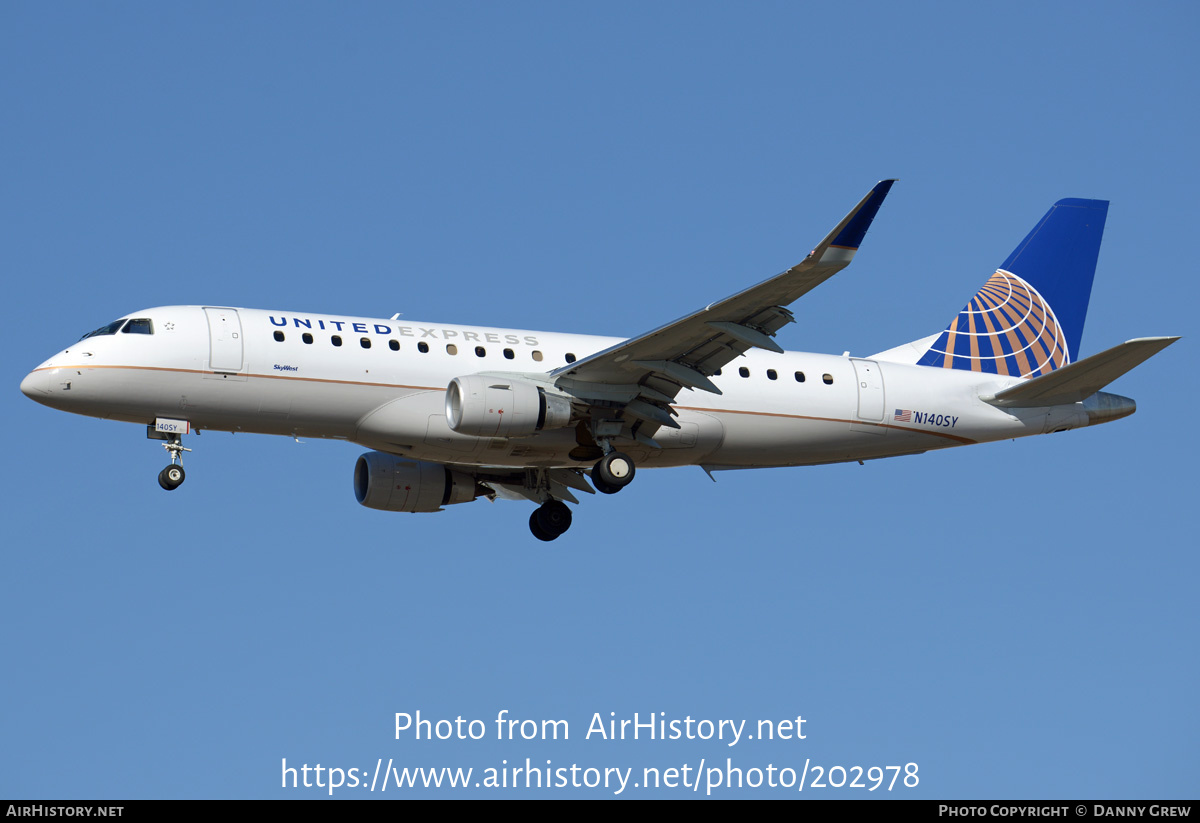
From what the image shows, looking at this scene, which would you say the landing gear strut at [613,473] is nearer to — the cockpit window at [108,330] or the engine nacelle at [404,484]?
the engine nacelle at [404,484]

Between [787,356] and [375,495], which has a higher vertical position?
[787,356]

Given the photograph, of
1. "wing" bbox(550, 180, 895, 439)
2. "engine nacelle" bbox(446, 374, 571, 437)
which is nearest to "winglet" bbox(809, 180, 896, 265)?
"wing" bbox(550, 180, 895, 439)

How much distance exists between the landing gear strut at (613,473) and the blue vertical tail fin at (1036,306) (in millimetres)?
8463

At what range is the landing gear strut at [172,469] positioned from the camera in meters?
32.2

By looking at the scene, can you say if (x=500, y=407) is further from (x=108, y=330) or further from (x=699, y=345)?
(x=108, y=330)

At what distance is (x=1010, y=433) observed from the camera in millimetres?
36188

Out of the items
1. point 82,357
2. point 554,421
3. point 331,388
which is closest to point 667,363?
point 554,421

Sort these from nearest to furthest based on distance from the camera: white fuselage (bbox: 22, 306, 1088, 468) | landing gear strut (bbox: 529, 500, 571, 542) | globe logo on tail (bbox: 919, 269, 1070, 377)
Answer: white fuselage (bbox: 22, 306, 1088, 468), landing gear strut (bbox: 529, 500, 571, 542), globe logo on tail (bbox: 919, 269, 1070, 377)

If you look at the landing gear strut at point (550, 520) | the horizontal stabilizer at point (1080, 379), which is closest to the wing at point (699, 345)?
the landing gear strut at point (550, 520)

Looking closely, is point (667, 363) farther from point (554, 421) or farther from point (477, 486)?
point (477, 486)

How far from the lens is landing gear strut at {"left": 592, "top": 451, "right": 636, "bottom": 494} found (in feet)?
108

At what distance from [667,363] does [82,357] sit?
11547mm

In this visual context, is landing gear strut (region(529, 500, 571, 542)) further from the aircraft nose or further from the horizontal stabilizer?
the aircraft nose

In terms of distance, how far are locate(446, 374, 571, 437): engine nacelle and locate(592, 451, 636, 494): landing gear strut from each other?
1340mm
